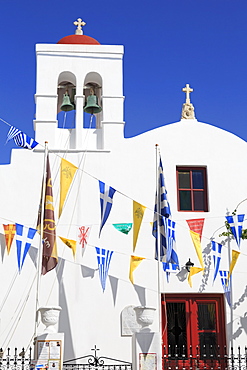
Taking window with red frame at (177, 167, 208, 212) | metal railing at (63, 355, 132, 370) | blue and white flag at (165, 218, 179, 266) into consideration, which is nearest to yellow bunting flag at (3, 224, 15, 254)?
metal railing at (63, 355, 132, 370)

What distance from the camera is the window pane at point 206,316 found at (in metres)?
13.0

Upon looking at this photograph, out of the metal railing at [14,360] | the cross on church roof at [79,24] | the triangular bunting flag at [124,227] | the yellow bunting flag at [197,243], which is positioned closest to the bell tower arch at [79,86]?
the cross on church roof at [79,24]

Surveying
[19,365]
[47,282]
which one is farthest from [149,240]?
[19,365]

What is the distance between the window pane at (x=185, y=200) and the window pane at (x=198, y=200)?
15 centimetres

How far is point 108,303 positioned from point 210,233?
9.52 feet

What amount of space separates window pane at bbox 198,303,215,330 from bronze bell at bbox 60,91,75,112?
5.69 metres

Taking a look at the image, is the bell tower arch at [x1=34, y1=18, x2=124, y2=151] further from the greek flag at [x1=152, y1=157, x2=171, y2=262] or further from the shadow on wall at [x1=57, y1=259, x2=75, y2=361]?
the shadow on wall at [x1=57, y1=259, x2=75, y2=361]

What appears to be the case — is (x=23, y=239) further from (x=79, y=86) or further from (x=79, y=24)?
(x=79, y=24)

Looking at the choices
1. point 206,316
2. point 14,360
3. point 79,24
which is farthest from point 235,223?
point 79,24

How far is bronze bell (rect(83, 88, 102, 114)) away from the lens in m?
14.3

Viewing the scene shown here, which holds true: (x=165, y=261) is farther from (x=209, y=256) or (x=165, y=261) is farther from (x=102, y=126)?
(x=102, y=126)

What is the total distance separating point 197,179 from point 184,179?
0.32m

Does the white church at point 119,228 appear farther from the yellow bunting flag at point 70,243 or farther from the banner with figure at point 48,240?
the banner with figure at point 48,240

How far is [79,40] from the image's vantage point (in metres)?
14.6
